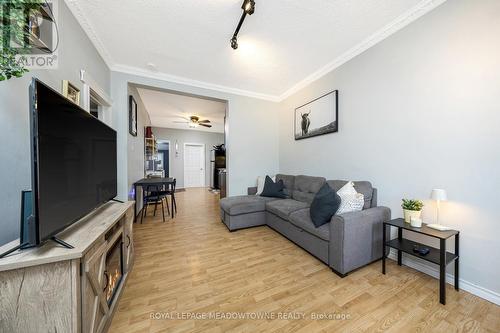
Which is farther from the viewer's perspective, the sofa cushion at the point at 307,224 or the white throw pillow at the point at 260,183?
the white throw pillow at the point at 260,183

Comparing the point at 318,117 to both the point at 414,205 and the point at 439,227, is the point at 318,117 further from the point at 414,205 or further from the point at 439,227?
the point at 439,227

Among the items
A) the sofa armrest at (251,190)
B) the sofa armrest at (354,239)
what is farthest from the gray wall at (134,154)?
the sofa armrest at (354,239)

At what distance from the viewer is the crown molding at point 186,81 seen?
9.41 feet

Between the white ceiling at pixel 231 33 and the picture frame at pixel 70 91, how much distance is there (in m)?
0.78

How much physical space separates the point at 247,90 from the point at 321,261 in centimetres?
338

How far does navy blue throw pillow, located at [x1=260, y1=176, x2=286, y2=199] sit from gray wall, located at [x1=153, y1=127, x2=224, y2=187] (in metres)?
5.18

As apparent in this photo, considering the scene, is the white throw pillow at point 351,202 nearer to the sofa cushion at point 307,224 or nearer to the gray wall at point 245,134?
the sofa cushion at point 307,224

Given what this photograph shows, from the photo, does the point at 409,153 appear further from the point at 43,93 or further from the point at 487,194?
the point at 43,93

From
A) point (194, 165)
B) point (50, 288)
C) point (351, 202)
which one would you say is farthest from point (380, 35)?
point (194, 165)

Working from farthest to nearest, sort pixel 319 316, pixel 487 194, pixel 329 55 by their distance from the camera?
pixel 329 55 < pixel 487 194 < pixel 319 316

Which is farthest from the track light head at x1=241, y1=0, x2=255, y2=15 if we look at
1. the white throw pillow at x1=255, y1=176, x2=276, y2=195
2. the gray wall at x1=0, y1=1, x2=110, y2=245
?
the white throw pillow at x1=255, y1=176, x2=276, y2=195

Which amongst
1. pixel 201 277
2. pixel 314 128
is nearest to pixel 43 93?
pixel 201 277

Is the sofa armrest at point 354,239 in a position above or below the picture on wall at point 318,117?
below

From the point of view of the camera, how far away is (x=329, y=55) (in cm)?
256
